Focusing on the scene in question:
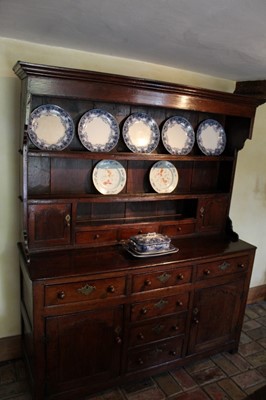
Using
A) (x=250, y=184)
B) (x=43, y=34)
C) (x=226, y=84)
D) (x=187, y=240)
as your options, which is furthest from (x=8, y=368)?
(x=226, y=84)

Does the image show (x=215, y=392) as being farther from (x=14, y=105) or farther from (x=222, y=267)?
(x=14, y=105)

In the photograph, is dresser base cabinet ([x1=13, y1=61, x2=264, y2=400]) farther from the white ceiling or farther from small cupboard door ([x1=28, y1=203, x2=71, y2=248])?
the white ceiling

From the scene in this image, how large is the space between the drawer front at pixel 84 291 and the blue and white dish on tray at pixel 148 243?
0.24 m

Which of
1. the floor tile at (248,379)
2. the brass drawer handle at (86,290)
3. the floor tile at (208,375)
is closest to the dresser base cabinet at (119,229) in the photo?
the brass drawer handle at (86,290)

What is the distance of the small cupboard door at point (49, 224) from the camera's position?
182 cm

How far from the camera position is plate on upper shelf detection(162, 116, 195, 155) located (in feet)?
7.13

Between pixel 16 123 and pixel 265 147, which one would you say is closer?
pixel 16 123

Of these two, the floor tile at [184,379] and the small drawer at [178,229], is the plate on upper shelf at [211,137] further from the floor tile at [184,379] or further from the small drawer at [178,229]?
the floor tile at [184,379]

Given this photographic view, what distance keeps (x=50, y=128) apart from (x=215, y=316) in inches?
67.2

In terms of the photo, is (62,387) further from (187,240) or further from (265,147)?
(265,147)

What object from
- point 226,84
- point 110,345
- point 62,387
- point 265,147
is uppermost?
point 226,84

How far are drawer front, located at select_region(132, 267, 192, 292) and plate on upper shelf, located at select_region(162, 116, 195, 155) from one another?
84cm

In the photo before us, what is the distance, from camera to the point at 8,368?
210 cm

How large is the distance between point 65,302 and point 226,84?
80.6 inches
